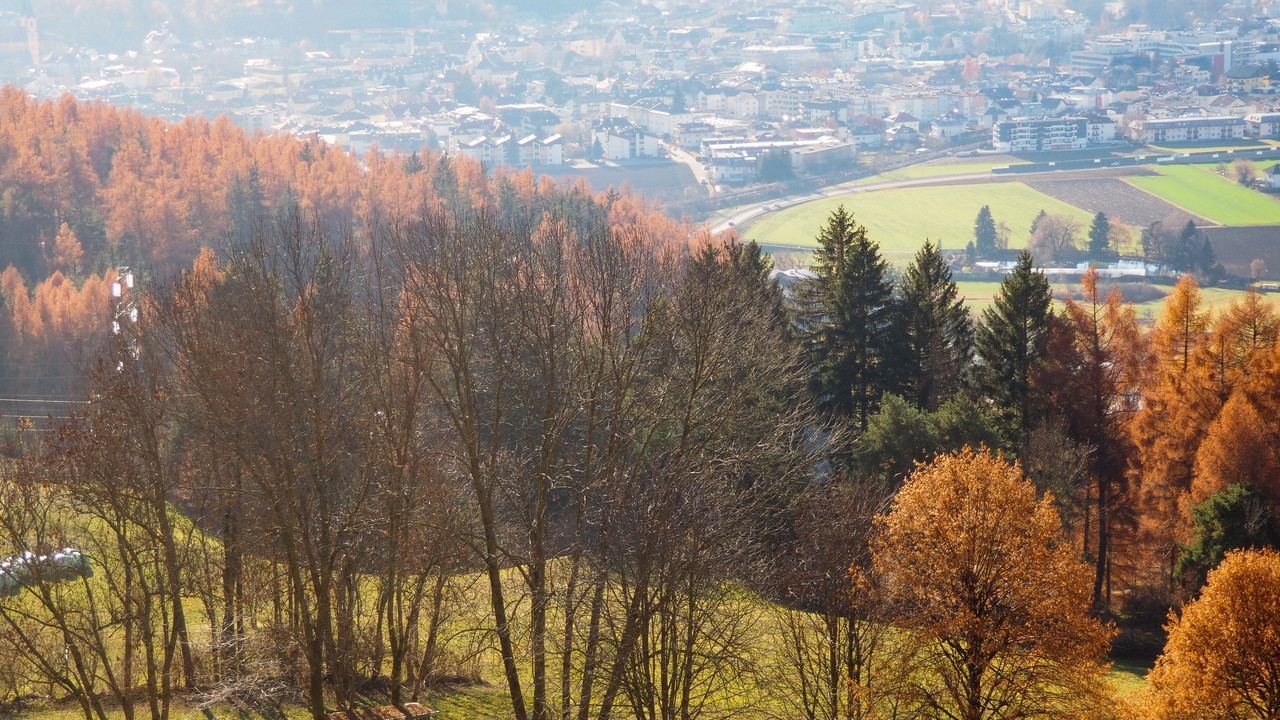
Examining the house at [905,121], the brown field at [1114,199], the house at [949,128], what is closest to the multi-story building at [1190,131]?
the brown field at [1114,199]

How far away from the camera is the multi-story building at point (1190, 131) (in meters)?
138

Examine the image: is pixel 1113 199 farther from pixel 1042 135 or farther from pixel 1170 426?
pixel 1170 426

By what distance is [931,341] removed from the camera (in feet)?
112

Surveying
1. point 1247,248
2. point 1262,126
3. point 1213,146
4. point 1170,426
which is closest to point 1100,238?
point 1247,248

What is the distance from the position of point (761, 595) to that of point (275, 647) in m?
8.59

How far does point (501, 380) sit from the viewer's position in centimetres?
1831

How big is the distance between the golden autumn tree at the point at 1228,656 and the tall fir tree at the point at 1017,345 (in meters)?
12.8

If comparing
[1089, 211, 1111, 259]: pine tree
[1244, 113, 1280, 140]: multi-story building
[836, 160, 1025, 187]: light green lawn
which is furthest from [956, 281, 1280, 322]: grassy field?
[1244, 113, 1280, 140]: multi-story building

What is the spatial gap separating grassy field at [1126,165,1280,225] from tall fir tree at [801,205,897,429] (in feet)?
245

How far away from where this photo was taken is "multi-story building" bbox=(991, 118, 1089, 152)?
139500 millimetres

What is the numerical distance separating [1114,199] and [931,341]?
87.5m

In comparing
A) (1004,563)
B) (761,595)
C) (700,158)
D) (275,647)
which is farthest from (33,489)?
(700,158)

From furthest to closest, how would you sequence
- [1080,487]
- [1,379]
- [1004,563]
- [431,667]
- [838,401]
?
[1,379] → [838,401] → [1080,487] → [431,667] → [1004,563]

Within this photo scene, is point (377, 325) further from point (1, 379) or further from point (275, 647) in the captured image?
point (1, 379)
